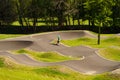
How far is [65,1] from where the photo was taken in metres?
89.9

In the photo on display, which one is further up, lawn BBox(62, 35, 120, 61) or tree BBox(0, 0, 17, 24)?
tree BBox(0, 0, 17, 24)

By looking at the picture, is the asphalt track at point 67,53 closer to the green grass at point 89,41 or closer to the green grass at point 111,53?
the green grass at point 111,53

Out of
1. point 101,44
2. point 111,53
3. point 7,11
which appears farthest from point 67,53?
point 7,11

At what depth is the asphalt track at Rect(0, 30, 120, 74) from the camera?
40.6 m

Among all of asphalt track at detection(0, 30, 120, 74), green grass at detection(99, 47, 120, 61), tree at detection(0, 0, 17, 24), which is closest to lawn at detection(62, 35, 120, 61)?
green grass at detection(99, 47, 120, 61)

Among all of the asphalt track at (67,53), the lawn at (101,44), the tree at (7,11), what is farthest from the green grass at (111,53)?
the tree at (7,11)

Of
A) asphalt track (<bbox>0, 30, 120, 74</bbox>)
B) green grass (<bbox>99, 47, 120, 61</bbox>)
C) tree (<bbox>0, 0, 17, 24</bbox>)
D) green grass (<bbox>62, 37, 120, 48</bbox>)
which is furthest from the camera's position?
tree (<bbox>0, 0, 17, 24</bbox>)

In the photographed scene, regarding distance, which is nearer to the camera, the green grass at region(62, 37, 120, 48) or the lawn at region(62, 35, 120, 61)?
the lawn at region(62, 35, 120, 61)

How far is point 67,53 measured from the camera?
5175cm

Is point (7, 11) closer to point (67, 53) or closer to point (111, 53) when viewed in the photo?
point (67, 53)

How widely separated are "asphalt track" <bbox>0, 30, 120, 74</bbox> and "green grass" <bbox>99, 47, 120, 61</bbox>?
1.33 metres

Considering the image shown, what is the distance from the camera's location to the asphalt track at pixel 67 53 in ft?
133

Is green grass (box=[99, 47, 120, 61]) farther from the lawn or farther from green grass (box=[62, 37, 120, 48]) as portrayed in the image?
green grass (box=[62, 37, 120, 48])

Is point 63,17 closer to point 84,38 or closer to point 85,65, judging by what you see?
point 84,38
